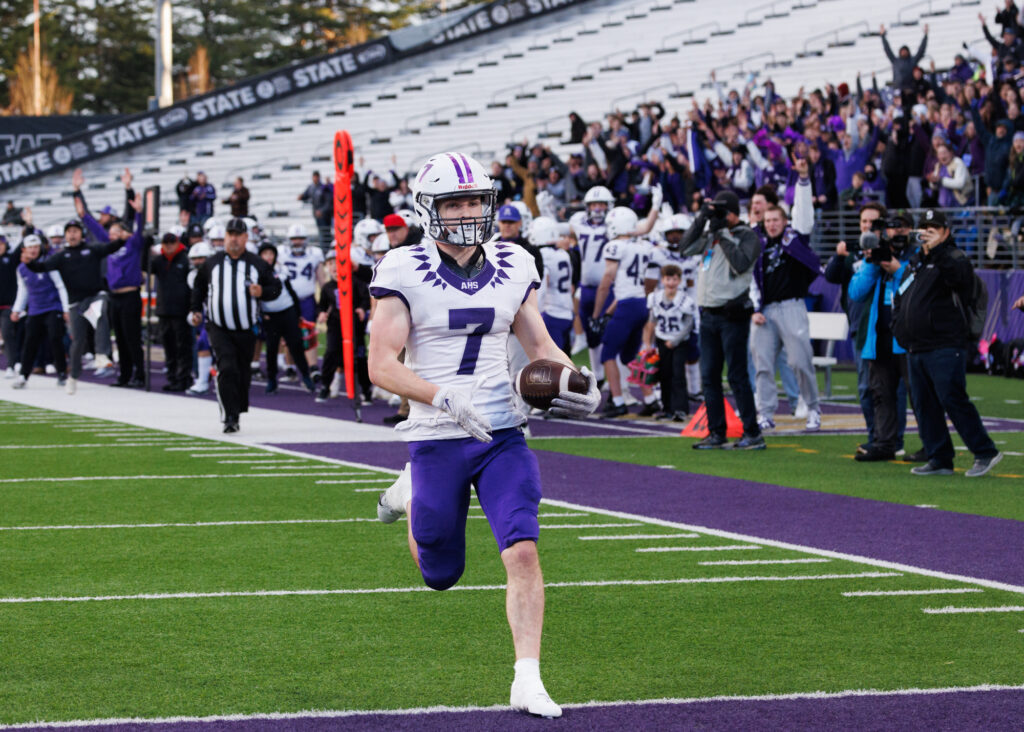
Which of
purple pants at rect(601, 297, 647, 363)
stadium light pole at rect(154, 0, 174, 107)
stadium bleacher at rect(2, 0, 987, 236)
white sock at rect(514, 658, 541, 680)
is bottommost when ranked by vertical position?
white sock at rect(514, 658, 541, 680)

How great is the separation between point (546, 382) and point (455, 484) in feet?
1.46

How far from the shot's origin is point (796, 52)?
→ 1374 inches

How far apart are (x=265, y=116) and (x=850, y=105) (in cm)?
2463

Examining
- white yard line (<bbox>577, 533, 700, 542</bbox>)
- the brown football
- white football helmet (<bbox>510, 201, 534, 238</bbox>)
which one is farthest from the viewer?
white football helmet (<bbox>510, 201, 534, 238</bbox>)

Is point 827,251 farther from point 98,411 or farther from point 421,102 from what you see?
point 421,102

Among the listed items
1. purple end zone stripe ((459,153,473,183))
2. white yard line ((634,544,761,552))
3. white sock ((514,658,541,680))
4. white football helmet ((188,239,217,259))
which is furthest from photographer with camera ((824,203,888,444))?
white football helmet ((188,239,217,259))

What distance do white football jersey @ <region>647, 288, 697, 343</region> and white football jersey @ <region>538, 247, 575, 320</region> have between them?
83 centimetres

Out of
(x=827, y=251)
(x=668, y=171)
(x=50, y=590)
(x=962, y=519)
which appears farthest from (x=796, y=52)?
(x=50, y=590)

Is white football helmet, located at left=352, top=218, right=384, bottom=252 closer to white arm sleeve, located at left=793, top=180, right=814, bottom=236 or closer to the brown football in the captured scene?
white arm sleeve, located at left=793, top=180, right=814, bottom=236

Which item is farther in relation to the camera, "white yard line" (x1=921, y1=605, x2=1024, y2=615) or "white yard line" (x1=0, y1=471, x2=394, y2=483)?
"white yard line" (x1=0, y1=471, x2=394, y2=483)

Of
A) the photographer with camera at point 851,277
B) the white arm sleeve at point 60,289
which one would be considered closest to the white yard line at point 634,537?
the photographer with camera at point 851,277

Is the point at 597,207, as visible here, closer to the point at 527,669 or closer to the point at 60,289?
the point at 60,289

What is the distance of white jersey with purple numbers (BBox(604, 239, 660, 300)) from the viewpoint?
15.1 m

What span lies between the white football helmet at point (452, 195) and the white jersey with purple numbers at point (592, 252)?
10.3 m
